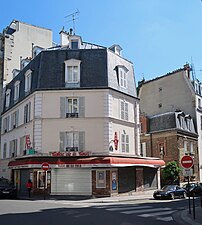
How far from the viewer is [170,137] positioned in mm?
34719

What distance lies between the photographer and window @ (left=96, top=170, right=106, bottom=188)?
909 inches

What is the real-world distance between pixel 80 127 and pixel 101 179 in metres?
4.17

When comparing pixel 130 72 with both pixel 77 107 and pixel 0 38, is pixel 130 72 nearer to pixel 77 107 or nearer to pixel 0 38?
pixel 77 107

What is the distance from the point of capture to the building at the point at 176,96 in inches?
1485

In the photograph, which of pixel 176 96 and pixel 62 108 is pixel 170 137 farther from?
pixel 62 108

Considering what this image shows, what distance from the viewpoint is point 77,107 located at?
24391 mm

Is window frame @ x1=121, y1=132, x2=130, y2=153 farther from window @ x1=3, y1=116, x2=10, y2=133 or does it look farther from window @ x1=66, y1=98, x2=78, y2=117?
window @ x1=3, y1=116, x2=10, y2=133

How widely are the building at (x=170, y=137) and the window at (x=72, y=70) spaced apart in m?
14.2

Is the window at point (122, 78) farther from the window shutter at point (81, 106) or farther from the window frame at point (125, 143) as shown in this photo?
the window frame at point (125, 143)

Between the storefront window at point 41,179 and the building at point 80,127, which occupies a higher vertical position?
the building at point 80,127

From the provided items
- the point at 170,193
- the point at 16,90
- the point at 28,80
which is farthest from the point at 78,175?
the point at 16,90

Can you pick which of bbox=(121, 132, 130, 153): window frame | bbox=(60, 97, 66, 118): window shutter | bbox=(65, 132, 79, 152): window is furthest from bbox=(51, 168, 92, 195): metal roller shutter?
bbox=(60, 97, 66, 118): window shutter

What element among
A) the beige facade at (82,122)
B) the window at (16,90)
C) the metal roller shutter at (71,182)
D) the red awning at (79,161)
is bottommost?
the metal roller shutter at (71,182)

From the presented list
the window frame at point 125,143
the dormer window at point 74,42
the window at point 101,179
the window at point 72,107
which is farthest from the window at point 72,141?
the dormer window at point 74,42
